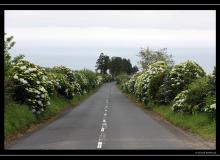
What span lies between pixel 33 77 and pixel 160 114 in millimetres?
8928

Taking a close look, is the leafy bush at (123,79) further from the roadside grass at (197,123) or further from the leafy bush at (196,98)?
the leafy bush at (196,98)

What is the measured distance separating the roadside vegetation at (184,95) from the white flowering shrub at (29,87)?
724 centimetres

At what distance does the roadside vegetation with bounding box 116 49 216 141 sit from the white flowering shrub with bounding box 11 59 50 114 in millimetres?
7236

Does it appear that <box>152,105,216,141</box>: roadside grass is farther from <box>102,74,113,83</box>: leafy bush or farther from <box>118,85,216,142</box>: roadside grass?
<box>102,74,113,83</box>: leafy bush

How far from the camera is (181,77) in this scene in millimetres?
34219

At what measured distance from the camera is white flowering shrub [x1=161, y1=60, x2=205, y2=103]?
33875 mm

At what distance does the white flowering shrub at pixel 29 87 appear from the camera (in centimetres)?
2862

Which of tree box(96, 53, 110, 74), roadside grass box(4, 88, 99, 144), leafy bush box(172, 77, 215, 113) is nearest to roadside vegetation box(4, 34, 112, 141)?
roadside grass box(4, 88, 99, 144)

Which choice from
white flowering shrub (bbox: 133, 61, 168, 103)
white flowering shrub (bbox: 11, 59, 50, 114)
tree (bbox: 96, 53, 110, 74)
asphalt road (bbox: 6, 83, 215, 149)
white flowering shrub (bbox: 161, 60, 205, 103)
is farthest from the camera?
tree (bbox: 96, 53, 110, 74)

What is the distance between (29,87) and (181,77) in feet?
34.3
